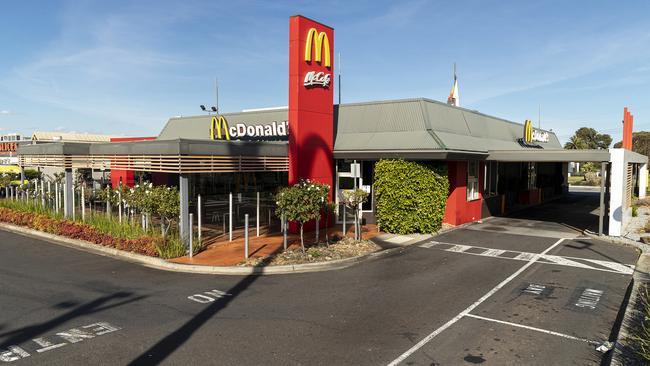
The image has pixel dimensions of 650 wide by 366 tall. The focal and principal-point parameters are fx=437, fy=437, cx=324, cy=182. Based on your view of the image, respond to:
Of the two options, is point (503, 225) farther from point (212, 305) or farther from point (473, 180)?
point (212, 305)

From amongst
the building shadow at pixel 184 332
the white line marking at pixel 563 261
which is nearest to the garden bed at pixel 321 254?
the building shadow at pixel 184 332

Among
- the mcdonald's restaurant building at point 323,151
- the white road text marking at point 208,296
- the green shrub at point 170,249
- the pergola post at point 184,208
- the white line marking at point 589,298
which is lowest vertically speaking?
the white road text marking at point 208,296

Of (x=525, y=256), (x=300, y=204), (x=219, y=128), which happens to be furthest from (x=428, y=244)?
(x=219, y=128)

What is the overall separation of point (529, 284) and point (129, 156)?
45.9ft

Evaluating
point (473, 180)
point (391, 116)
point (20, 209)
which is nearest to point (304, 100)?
point (391, 116)

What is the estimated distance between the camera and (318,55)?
17.9 m

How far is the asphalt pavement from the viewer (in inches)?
273

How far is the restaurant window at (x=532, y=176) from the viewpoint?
3153 cm

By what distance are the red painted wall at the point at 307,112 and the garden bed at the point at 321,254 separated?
12.3ft

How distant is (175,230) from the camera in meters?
15.9

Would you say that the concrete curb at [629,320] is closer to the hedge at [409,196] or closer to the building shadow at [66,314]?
the hedge at [409,196]

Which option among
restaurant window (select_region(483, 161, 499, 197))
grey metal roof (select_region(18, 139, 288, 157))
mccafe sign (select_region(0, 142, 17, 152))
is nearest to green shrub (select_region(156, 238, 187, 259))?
grey metal roof (select_region(18, 139, 288, 157))

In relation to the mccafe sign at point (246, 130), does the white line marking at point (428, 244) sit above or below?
below

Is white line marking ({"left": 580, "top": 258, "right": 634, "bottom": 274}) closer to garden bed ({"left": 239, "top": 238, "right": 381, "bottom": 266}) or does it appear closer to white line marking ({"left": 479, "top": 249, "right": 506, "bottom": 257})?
white line marking ({"left": 479, "top": 249, "right": 506, "bottom": 257})
